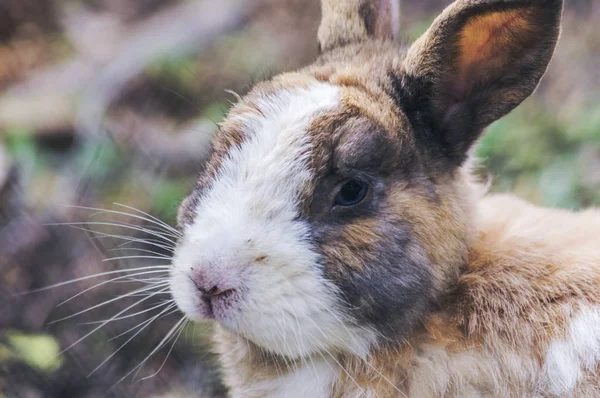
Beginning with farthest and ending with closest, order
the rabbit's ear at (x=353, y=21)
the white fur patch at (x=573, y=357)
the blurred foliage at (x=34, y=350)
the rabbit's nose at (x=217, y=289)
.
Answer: the blurred foliage at (x=34, y=350), the rabbit's ear at (x=353, y=21), the white fur patch at (x=573, y=357), the rabbit's nose at (x=217, y=289)

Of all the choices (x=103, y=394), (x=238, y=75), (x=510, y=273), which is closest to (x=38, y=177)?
(x=238, y=75)

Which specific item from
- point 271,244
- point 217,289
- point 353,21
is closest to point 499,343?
point 271,244

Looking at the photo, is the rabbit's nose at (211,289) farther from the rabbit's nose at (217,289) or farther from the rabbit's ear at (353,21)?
the rabbit's ear at (353,21)

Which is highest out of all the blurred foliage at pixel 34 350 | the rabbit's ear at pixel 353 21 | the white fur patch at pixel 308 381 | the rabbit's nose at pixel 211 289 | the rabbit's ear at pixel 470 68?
the rabbit's ear at pixel 353 21

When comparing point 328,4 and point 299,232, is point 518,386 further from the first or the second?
point 328,4

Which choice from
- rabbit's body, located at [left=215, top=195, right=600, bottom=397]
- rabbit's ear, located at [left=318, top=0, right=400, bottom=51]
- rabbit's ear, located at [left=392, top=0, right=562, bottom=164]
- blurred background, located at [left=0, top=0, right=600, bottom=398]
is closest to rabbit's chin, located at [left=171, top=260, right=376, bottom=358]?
rabbit's body, located at [left=215, top=195, right=600, bottom=397]

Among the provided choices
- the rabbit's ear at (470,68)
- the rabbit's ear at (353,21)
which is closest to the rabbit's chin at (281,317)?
the rabbit's ear at (470,68)
